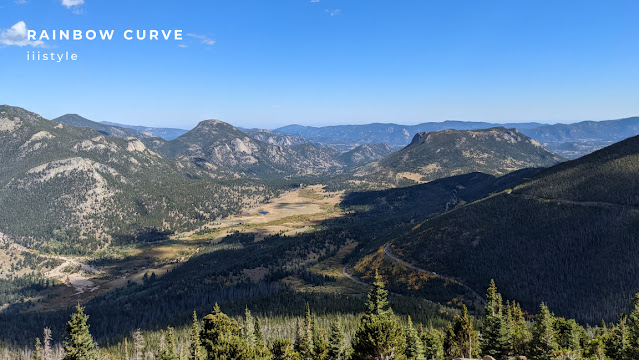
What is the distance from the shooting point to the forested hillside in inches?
5256

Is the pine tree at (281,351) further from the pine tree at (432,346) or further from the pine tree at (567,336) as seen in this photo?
the pine tree at (567,336)

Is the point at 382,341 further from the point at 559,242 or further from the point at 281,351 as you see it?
the point at 559,242

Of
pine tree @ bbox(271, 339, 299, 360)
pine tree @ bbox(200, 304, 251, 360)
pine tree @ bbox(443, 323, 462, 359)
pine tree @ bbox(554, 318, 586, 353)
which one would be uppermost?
pine tree @ bbox(200, 304, 251, 360)

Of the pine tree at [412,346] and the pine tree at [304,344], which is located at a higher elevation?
the pine tree at [412,346]

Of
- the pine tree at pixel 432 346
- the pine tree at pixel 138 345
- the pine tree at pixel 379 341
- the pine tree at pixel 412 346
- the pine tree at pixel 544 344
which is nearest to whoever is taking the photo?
the pine tree at pixel 379 341

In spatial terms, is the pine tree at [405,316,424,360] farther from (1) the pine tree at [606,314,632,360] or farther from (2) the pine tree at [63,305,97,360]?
(2) the pine tree at [63,305,97,360]

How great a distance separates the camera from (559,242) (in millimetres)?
154875

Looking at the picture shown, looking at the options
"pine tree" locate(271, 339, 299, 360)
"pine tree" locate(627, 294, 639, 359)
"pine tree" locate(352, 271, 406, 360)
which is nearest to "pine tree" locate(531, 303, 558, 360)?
"pine tree" locate(627, 294, 639, 359)

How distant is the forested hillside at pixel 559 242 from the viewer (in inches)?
5256

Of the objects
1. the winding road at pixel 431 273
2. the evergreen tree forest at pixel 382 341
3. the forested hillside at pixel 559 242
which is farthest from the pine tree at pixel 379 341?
the forested hillside at pixel 559 242

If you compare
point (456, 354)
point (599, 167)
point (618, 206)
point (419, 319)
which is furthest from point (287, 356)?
point (599, 167)

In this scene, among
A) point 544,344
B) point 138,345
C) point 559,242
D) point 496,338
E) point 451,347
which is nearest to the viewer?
point 544,344

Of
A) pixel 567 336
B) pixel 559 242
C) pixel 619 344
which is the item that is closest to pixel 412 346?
pixel 567 336

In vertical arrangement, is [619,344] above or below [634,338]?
below
